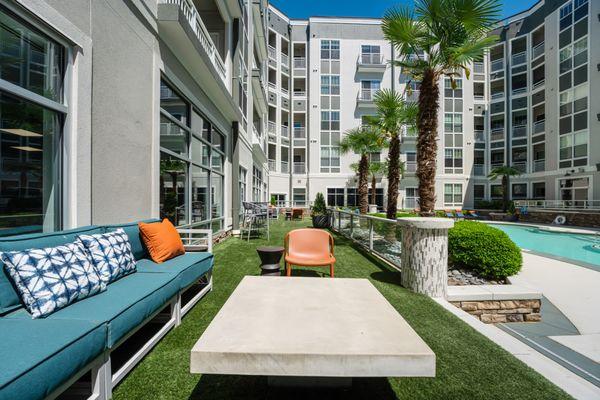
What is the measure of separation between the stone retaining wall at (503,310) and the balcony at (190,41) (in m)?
6.43

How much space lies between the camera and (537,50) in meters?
25.1

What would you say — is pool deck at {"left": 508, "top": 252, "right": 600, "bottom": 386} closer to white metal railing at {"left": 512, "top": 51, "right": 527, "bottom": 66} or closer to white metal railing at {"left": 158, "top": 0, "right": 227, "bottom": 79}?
white metal railing at {"left": 158, "top": 0, "right": 227, "bottom": 79}

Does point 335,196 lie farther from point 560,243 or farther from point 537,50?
point 537,50

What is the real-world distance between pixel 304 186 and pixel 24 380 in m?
25.0

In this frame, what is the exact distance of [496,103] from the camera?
27.8m

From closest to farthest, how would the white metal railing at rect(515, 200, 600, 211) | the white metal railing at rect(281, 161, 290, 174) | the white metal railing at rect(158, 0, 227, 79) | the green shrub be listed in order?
1. the green shrub
2. the white metal railing at rect(158, 0, 227, 79)
3. the white metal railing at rect(515, 200, 600, 211)
4. the white metal railing at rect(281, 161, 290, 174)

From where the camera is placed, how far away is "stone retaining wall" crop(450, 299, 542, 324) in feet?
12.6

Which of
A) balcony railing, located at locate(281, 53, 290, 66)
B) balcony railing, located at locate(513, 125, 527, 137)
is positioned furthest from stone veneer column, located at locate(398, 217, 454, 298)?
balcony railing, located at locate(513, 125, 527, 137)

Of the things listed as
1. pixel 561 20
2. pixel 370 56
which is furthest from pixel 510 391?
pixel 561 20

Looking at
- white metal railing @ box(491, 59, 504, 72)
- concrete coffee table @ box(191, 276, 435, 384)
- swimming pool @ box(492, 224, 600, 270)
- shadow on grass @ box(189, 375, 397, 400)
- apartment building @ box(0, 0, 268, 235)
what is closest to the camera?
concrete coffee table @ box(191, 276, 435, 384)

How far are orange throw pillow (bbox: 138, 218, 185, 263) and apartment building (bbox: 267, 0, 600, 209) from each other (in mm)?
21410

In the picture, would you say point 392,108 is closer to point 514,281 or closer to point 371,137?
point 371,137

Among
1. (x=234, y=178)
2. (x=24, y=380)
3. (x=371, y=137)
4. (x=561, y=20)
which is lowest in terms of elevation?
(x=24, y=380)

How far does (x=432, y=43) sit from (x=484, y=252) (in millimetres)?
4740
